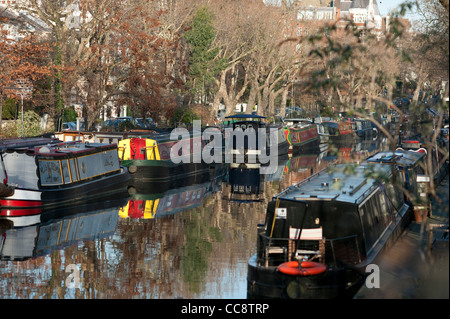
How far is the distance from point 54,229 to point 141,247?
4.21 meters

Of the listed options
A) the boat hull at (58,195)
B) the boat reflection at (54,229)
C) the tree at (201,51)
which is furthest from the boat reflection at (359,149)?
the boat reflection at (54,229)

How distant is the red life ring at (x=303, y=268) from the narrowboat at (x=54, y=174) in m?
15.1

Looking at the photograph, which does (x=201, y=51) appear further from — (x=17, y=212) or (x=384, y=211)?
(x=384, y=211)

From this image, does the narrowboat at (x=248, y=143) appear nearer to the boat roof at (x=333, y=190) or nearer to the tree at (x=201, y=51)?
the tree at (x=201, y=51)

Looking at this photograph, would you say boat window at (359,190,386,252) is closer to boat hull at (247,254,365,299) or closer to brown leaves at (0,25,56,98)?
boat hull at (247,254,365,299)

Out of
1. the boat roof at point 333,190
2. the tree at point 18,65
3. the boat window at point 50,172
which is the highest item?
the tree at point 18,65

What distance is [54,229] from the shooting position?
86.4ft

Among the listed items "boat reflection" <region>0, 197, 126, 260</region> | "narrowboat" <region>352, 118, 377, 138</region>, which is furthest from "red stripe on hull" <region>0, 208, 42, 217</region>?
"narrowboat" <region>352, 118, 377, 138</region>

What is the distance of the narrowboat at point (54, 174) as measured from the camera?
2868 cm

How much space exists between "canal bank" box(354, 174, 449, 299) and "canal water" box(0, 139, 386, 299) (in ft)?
9.18

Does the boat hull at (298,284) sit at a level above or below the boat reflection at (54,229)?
above

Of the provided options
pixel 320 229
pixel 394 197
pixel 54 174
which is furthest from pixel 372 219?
pixel 54 174

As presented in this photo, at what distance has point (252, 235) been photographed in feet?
82.8

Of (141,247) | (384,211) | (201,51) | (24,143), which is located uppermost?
(201,51)
